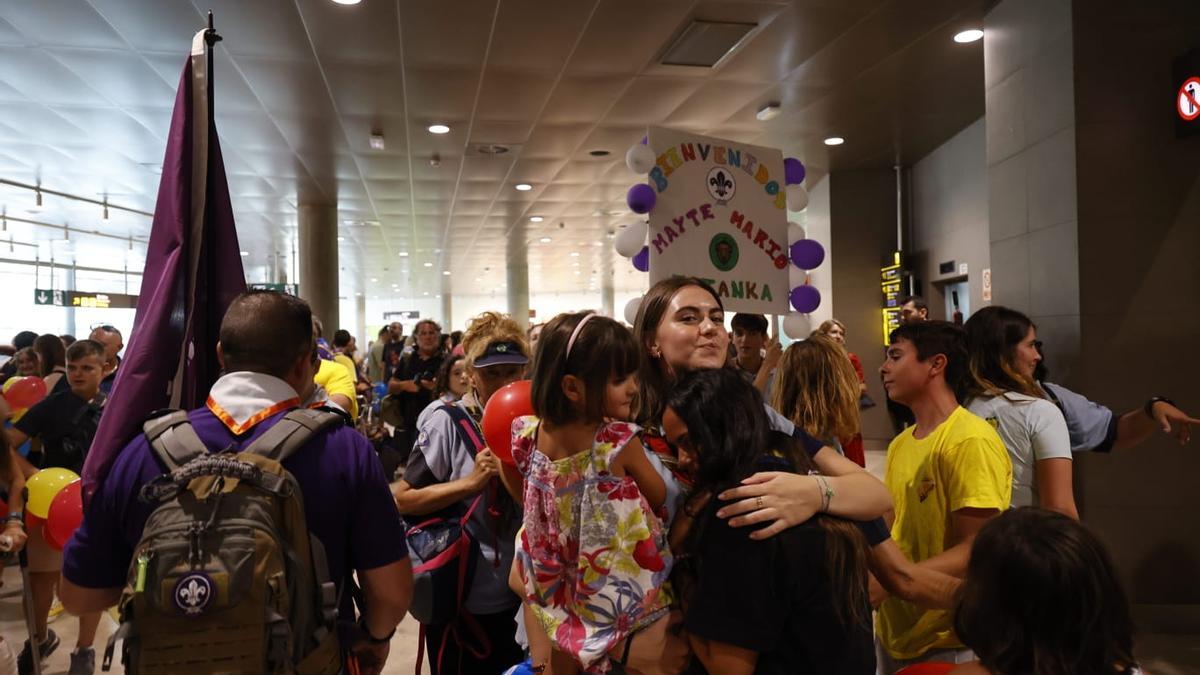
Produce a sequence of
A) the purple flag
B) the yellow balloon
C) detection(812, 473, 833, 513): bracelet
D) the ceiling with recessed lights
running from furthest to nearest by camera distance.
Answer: the ceiling with recessed lights < the yellow balloon < the purple flag < detection(812, 473, 833, 513): bracelet

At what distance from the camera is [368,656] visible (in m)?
1.70

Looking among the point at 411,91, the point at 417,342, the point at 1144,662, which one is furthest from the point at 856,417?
the point at 411,91

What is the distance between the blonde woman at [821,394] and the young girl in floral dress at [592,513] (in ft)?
3.88

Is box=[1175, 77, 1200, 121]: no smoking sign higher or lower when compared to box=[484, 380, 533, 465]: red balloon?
higher

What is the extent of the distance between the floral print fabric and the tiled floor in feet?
8.75

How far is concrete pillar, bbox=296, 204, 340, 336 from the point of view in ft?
34.2

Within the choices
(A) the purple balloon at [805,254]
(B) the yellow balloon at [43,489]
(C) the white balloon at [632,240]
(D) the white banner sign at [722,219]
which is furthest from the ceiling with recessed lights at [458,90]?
(B) the yellow balloon at [43,489]

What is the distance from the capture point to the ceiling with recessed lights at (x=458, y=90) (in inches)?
193

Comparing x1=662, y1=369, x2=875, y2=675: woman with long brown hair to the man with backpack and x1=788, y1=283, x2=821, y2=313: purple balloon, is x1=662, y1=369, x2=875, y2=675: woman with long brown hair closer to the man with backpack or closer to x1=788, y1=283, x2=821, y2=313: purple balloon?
the man with backpack

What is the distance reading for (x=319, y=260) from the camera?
1062cm

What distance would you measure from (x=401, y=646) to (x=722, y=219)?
298 centimetres

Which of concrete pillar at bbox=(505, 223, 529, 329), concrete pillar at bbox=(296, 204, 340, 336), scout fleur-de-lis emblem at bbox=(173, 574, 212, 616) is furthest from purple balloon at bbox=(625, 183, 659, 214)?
concrete pillar at bbox=(505, 223, 529, 329)

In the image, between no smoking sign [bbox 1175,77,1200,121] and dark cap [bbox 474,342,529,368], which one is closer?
dark cap [bbox 474,342,529,368]

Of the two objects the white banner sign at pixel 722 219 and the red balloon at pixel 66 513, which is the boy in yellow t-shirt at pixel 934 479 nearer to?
the white banner sign at pixel 722 219
